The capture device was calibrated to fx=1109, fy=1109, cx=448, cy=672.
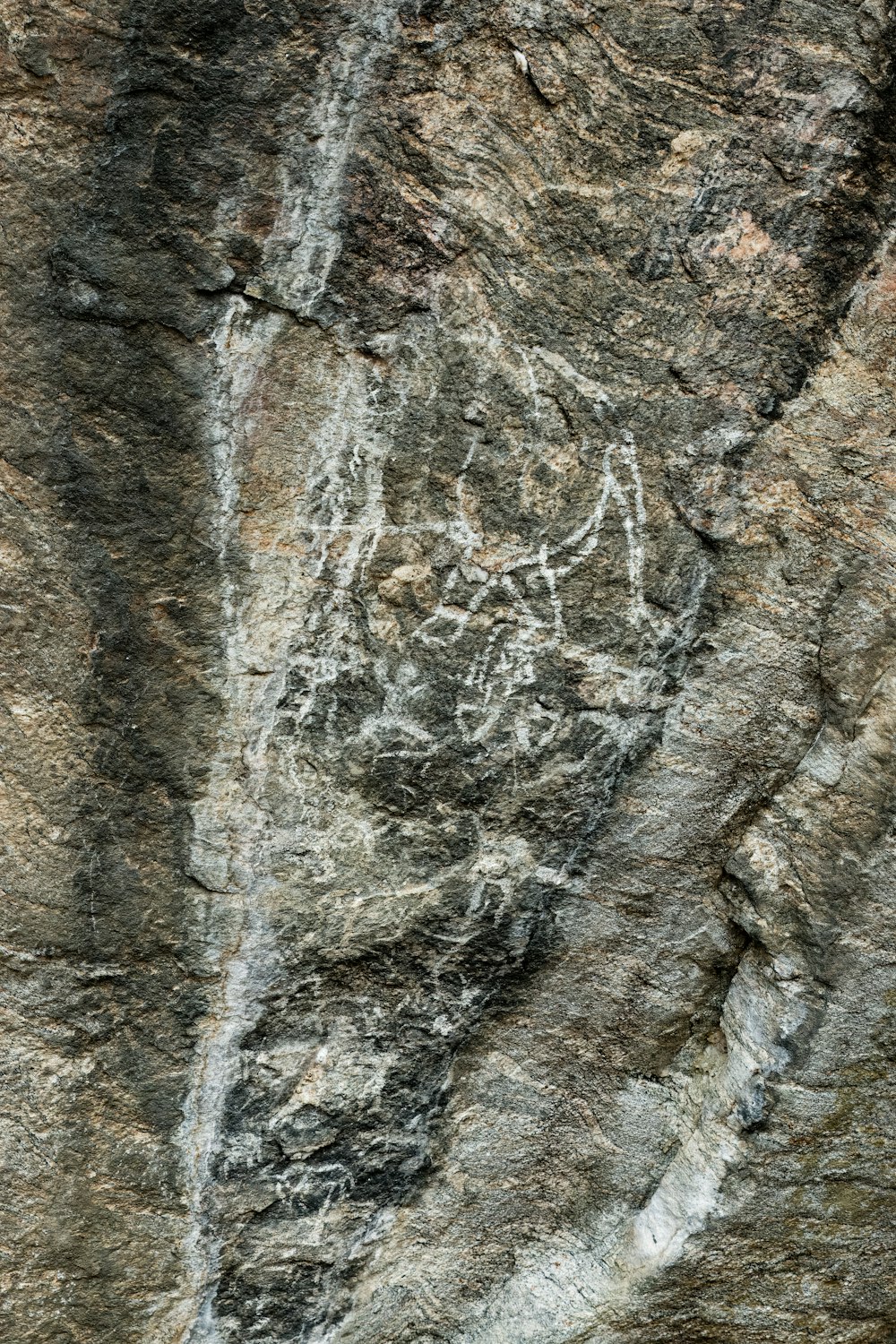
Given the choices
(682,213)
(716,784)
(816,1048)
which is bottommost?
(816,1048)

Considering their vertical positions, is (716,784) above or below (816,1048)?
above

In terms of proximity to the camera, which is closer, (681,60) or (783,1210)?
(681,60)

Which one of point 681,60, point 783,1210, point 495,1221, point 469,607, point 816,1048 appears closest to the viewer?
point 681,60

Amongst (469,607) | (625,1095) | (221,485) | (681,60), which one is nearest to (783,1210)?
(625,1095)

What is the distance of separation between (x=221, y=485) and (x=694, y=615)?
101cm

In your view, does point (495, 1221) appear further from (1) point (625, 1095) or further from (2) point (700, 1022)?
(2) point (700, 1022)

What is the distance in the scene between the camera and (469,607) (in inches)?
89.7

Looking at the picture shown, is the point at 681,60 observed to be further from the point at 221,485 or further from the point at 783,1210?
the point at 783,1210

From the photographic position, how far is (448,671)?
2.31 metres

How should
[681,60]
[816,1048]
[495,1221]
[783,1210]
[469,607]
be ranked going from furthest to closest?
[495,1221] < [783,1210] < [816,1048] < [469,607] < [681,60]

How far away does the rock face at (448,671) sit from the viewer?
1.98 meters

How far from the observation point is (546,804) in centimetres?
247

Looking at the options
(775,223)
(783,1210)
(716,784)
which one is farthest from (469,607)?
(783,1210)

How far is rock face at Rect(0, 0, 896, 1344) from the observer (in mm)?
1982
